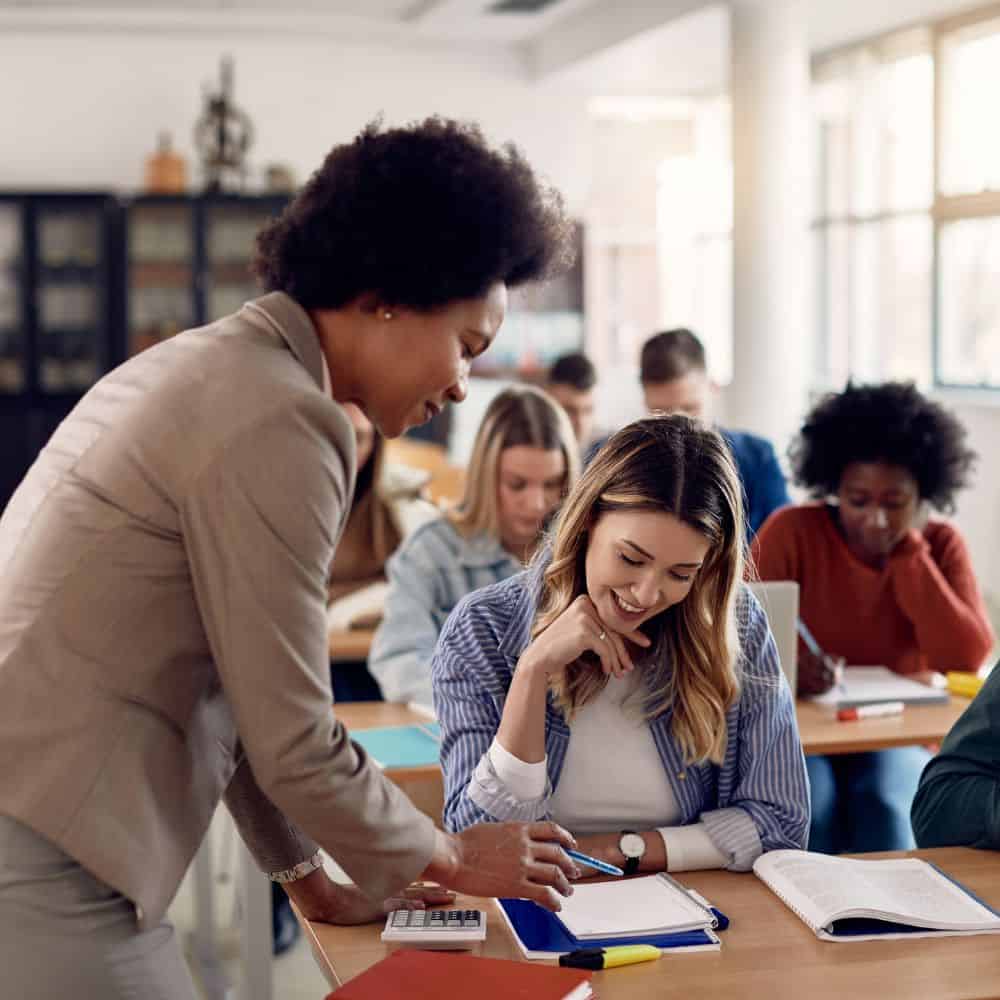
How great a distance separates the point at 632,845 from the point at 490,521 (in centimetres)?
146

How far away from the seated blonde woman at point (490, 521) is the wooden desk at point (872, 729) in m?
0.73

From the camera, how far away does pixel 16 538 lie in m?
1.27

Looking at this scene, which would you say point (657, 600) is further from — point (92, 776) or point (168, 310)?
point (168, 310)

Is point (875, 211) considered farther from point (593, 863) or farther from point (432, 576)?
point (593, 863)

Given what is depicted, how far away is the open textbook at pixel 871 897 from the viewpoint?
65.4 inches

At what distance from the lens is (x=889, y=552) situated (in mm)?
3371

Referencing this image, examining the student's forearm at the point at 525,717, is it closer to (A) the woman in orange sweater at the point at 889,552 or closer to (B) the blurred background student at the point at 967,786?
(B) the blurred background student at the point at 967,786

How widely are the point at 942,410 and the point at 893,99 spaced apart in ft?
18.0

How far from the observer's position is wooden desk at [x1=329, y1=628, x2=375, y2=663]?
11.5 feet

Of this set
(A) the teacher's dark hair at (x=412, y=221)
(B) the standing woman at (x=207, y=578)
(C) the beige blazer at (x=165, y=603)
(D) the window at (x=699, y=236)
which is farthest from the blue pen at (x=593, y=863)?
(D) the window at (x=699, y=236)

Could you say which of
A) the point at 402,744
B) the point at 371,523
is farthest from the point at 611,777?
the point at 371,523

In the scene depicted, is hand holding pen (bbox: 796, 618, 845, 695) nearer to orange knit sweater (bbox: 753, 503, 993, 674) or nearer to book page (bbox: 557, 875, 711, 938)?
orange knit sweater (bbox: 753, 503, 993, 674)

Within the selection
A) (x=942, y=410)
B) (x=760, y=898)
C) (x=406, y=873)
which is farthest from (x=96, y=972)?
(x=942, y=410)

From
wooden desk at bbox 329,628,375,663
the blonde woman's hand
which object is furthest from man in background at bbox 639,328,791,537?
the blonde woman's hand
